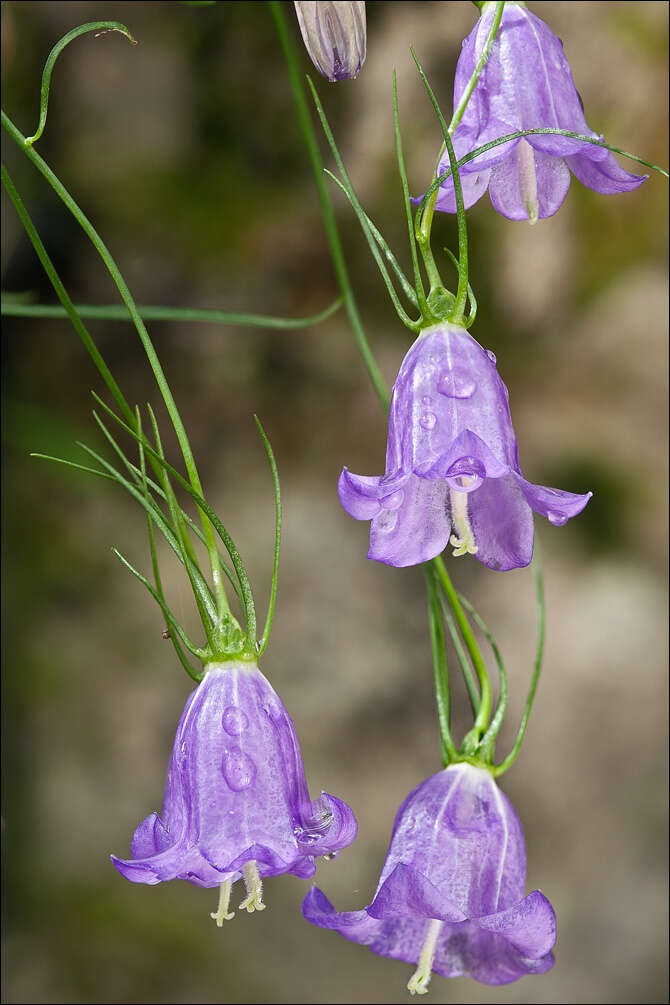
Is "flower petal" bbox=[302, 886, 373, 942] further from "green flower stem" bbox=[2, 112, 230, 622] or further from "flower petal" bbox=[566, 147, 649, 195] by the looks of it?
"flower petal" bbox=[566, 147, 649, 195]

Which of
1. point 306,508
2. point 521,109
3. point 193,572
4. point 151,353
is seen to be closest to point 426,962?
point 193,572

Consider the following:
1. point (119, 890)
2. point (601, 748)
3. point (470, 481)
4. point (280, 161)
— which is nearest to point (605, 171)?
point (470, 481)

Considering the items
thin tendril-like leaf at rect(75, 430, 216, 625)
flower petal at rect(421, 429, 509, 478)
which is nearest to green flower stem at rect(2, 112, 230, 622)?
thin tendril-like leaf at rect(75, 430, 216, 625)

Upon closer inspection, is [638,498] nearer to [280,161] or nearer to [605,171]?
[280,161]

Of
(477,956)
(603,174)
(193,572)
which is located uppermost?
(603,174)

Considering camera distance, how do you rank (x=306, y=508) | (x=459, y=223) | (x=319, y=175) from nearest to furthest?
(x=459, y=223) → (x=319, y=175) → (x=306, y=508)

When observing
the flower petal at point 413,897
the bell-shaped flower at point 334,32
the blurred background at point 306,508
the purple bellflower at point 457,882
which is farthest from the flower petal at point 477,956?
the blurred background at point 306,508

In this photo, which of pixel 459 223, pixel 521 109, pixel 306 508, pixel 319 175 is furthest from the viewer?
pixel 306 508

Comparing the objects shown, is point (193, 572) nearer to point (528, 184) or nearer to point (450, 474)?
point (450, 474)
